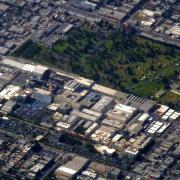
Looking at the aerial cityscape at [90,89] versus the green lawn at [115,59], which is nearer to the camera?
the aerial cityscape at [90,89]

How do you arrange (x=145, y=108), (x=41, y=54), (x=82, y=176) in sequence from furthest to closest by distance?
1. (x=41, y=54)
2. (x=145, y=108)
3. (x=82, y=176)

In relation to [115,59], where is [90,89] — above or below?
below

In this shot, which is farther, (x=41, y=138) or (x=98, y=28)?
(x=98, y=28)

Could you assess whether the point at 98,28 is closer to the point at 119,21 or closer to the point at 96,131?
the point at 119,21

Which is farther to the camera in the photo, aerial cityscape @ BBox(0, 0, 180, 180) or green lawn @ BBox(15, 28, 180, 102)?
green lawn @ BBox(15, 28, 180, 102)

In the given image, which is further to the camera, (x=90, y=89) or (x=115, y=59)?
(x=115, y=59)

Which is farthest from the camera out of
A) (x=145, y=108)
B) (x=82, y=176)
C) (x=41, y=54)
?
(x=41, y=54)

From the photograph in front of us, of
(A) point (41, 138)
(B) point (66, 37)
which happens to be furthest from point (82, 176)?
(B) point (66, 37)

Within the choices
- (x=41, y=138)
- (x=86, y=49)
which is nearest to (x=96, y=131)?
(x=41, y=138)
